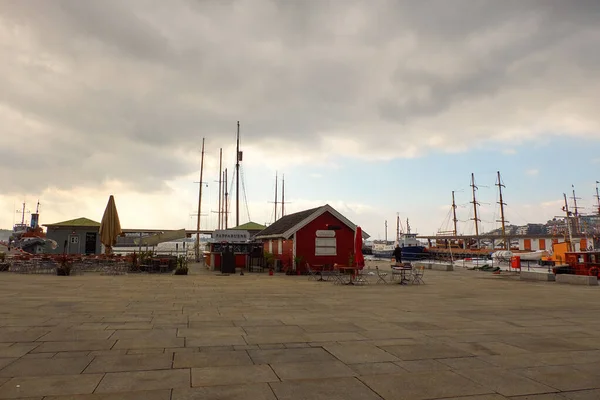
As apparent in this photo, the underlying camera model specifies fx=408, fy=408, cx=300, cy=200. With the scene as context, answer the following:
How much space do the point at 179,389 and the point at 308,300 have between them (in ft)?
26.8

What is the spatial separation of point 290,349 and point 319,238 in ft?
62.2

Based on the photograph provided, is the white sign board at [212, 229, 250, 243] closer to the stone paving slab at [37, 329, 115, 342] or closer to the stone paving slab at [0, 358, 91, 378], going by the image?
the stone paving slab at [37, 329, 115, 342]

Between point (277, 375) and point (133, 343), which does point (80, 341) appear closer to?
point (133, 343)

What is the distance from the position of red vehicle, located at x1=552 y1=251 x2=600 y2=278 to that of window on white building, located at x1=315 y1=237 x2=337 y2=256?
1308 centimetres

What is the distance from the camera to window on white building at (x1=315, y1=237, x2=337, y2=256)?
25.2m

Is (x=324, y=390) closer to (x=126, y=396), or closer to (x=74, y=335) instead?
(x=126, y=396)

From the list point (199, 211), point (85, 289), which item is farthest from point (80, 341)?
point (199, 211)

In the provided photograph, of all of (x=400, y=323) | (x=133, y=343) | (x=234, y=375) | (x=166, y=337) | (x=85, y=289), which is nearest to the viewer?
(x=234, y=375)

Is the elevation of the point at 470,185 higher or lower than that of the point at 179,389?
higher

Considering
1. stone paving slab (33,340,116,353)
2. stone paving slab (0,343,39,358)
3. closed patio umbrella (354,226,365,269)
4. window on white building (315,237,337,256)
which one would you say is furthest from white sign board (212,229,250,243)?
stone paving slab (0,343,39,358)

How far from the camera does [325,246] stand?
25406mm

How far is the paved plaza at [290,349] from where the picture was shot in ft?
15.1

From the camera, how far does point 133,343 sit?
6574mm

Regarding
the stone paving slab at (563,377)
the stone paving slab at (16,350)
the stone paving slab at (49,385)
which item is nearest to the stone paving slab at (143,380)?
the stone paving slab at (49,385)
